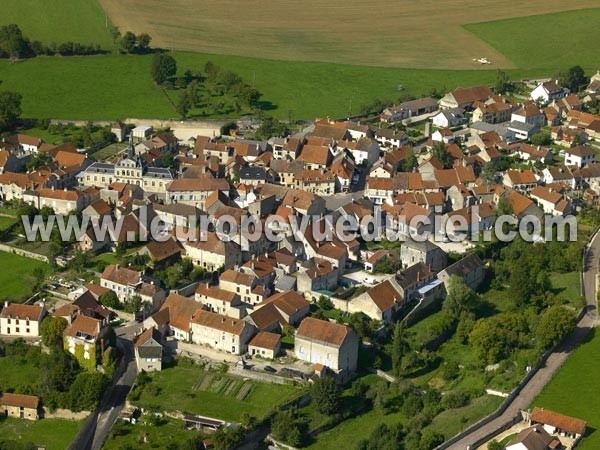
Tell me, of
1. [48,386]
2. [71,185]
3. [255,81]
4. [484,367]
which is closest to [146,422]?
[48,386]

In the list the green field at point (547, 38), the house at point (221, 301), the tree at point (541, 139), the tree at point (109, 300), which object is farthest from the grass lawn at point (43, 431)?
the green field at point (547, 38)

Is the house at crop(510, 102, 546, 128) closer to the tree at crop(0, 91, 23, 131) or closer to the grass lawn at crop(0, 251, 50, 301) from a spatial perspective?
the tree at crop(0, 91, 23, 131)

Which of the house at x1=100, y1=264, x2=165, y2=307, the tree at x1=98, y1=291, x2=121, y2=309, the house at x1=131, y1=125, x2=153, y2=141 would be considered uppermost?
the house at x1=131, y1=125, x2=153, y2=141

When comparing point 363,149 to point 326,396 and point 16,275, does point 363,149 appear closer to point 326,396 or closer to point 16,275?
point 16,275

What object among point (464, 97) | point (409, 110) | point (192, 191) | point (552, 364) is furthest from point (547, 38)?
point (552, 364)

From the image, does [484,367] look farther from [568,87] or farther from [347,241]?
[568,87]

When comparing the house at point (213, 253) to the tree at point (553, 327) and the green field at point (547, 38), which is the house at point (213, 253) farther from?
the green field at point (547, 38)

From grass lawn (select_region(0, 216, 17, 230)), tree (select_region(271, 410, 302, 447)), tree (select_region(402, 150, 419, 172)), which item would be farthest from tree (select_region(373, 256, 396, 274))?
grass lawn (select_region(0, 216, 17, 230))
